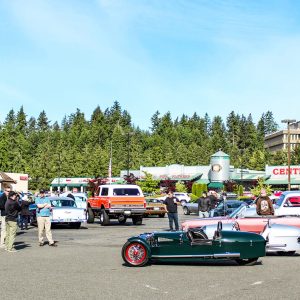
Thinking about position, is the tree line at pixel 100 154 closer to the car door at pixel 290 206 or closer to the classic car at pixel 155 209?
the classic car at pixel 155 209

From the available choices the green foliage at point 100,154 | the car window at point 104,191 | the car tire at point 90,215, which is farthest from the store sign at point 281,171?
the car window at point 104,191

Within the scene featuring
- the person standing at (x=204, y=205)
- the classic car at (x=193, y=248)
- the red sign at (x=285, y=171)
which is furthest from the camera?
the red sign at (x=285, y=171)

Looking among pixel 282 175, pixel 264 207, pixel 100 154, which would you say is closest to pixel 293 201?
pixel 264 207

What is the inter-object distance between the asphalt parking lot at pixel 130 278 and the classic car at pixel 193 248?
0.26 m

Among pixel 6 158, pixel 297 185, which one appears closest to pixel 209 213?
pixel 297 185

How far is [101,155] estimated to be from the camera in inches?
5098

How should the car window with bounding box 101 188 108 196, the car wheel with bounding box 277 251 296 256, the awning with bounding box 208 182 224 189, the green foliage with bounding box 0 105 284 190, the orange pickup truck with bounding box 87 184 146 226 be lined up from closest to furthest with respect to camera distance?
the car wheel with bounding box 277 251 296 256
the orange pickup truck with bounding box 87 184 146 226
the car window with bounding box 101 188 108 196
the awning with bounding box 208 182 224 189
the green foliage with bounding box 0 105 284 190

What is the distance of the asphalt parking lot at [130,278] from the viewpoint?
9.48 meters

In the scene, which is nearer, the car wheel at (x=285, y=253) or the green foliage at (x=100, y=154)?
the car wheel at (x=285, y=253)

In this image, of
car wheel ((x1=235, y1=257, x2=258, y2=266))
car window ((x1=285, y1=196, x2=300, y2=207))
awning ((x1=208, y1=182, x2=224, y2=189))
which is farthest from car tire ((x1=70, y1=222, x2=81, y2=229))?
awning ((x1=208, y1=182, x2=224, y2=189))

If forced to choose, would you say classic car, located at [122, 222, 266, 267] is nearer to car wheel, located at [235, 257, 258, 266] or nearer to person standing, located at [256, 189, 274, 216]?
car wheel, located at [235, 257, 258, 266]

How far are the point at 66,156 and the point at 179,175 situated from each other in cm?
3391

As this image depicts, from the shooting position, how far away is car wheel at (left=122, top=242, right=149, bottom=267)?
13.1 meters

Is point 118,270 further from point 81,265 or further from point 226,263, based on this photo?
point 226,263
